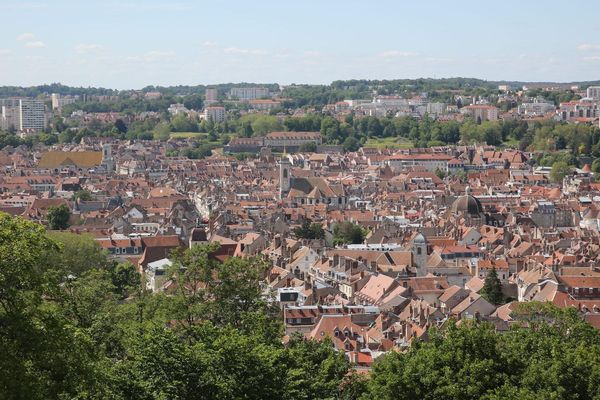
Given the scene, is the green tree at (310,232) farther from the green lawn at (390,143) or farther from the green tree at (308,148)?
the green lawn at (390,143)

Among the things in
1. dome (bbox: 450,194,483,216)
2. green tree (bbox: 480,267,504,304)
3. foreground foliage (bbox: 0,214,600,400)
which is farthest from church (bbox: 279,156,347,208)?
foreground foliage (bbox: 0,214,600,400)

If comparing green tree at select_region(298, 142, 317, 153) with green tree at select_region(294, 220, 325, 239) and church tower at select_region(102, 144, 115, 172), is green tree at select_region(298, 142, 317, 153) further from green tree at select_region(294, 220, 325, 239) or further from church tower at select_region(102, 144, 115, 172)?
green tree at select_region(294, 220, 325, 239)

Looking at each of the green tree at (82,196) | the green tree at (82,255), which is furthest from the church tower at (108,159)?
the green tree at (82,255)

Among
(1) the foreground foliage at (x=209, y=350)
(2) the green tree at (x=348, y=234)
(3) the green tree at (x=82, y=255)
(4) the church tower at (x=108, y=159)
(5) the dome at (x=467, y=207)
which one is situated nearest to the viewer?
(1) the foreground foliage at (x=209, y=350)

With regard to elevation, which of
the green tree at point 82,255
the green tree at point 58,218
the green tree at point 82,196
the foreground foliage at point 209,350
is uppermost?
the foreground foliage at point 209,350

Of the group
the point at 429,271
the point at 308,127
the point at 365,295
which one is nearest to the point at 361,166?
the point at 308,127

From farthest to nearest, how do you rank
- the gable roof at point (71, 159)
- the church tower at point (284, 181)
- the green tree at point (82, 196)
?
the gable roof at point (71, 159), the church tower at point (284, 181), the green tree at point (82, 196)

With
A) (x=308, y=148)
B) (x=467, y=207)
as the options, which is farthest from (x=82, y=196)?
(x=308, y=148)
